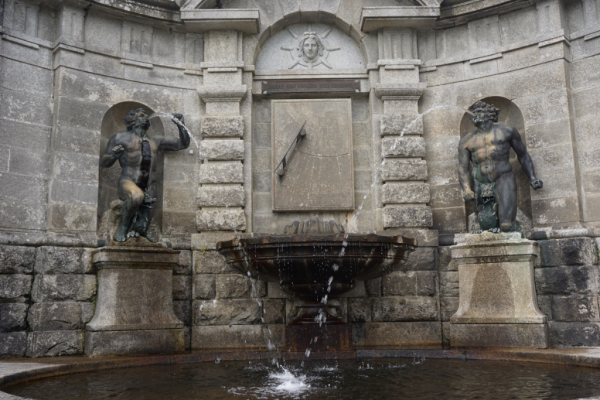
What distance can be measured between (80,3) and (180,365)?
5795mm

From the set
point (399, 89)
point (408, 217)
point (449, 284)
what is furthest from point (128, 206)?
point (449, 284)

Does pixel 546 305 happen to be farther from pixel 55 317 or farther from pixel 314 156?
pixel 55 317

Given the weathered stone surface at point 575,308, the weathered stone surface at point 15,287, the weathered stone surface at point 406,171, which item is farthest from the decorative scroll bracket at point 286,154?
the weathered stone surface at point 575,308

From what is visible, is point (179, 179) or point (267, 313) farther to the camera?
point (179, 179)

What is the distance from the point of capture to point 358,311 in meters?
8.77

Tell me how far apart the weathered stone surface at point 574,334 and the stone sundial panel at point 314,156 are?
138 inches

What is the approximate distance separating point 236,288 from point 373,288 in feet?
6.74

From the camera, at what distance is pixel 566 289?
812cm

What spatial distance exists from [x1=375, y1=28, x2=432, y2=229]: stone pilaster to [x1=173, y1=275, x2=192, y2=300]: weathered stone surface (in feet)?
10.2

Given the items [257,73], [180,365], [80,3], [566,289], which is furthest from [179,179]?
[566,289]

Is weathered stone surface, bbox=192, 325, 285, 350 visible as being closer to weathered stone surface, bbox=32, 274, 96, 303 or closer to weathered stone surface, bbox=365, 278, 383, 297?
weathered stone surface, bbox=365, 278, 383, 297

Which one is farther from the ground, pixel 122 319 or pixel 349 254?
pixel 349 254

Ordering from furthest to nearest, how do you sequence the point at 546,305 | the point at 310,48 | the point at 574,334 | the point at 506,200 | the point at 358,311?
the point at 310,48
the point at 358,311
the point at 506,200
the point at 546,305
the point at 574,334

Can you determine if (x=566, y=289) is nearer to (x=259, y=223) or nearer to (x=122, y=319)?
(x=259, y=223)
